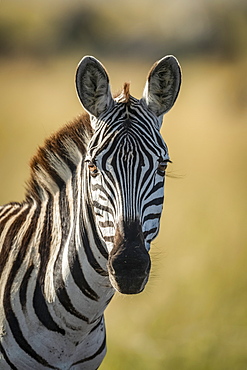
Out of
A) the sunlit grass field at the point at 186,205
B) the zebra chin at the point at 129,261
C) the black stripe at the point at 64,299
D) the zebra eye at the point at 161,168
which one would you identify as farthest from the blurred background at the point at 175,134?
the zebra chin at the point at 129,261

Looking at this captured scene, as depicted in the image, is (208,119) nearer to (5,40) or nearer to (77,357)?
(5,40)

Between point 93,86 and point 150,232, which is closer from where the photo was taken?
point 150,232

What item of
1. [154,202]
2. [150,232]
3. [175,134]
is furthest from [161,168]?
[175,134]

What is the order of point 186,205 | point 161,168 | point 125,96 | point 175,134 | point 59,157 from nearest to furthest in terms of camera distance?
point 161,168, point 125,96, point 59,157, point 186,205, point 175,134

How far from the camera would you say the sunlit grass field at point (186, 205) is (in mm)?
11344

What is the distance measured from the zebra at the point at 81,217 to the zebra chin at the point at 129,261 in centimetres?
8

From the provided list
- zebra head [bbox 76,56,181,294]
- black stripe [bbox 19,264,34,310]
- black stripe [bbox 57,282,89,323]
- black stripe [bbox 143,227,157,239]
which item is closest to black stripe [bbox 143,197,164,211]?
zebra head [bbox 76,56,181,294]

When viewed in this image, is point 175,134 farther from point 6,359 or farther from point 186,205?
point 6,359

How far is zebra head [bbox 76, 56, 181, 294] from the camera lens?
4070mm

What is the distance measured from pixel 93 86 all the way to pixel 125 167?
681mm

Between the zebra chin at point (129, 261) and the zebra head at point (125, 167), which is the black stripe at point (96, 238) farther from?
the zebra chin at point (129, 261)

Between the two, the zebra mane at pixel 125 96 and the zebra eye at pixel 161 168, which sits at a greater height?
the zebra mane at pixel 125 96

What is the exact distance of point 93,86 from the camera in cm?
462

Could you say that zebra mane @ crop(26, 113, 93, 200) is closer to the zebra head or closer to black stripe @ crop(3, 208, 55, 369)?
the zebra head
